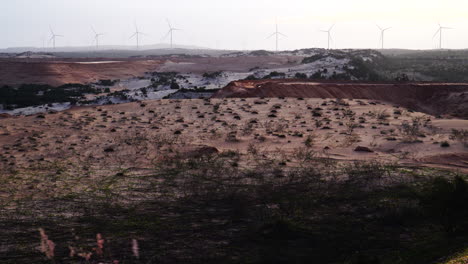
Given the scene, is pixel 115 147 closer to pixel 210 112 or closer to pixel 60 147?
pixel 60 147

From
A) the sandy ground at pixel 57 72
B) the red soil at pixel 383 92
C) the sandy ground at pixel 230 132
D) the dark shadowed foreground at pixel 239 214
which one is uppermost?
the sandy ground at pixel 57 72

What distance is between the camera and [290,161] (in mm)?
16281

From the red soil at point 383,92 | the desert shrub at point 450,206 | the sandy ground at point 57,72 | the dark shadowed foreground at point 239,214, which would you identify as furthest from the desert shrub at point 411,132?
the sandy ground at point 57,72

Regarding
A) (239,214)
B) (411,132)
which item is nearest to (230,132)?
(411,132)

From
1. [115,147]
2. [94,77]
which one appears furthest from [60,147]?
[94,77]

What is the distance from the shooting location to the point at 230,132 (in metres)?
22.9

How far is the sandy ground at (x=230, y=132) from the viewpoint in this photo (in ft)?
59.4

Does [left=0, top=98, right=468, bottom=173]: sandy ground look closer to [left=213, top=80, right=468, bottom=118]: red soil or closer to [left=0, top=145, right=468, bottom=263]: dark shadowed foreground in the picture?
[left=0, top=145, right=468, bottom=263]: dark shadowed foreground

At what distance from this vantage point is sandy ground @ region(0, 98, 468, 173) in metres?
18.1

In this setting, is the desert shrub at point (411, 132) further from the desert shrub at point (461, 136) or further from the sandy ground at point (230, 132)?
the desert shrub at point (461, 136)

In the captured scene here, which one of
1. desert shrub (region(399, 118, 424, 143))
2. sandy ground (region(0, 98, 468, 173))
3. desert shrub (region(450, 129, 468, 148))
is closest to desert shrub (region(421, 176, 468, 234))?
sandy ground (region(0, 98, 468, 173))

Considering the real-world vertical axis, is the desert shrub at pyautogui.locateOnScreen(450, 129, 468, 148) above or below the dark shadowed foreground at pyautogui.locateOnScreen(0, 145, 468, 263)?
above

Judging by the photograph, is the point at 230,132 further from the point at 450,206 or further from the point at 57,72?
the point at 57,72

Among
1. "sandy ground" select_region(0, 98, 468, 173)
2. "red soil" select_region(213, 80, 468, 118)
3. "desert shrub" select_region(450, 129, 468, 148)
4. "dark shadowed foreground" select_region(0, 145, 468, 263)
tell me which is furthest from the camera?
"red soil" select_region(213, 80, 468, 118)
